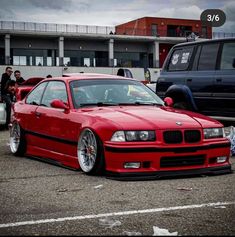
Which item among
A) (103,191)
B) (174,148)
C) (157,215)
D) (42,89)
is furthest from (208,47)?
(157,215)

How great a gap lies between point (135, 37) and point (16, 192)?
198 feet

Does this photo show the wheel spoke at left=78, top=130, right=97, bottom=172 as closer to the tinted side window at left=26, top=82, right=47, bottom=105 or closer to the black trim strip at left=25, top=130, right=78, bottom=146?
the black trim strip at left=25, top=130, right=78, bottom=146

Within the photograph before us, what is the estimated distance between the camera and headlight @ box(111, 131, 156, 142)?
6.59m

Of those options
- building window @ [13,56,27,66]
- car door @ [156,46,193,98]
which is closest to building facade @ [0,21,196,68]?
building window @ [13,56,27,66]

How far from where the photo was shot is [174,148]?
6.66m

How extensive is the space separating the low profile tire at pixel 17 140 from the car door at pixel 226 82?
13.0ft

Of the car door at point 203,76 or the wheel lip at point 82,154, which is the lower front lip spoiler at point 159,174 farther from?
the car door at point 203,76

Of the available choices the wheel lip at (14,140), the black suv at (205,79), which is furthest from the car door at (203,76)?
the wheel lip at (14,140)

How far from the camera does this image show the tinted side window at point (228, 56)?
10763 mm

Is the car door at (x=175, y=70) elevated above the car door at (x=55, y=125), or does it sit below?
above

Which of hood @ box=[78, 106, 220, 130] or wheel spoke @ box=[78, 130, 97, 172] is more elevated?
hood @ box=[78, 106, 220, 130]

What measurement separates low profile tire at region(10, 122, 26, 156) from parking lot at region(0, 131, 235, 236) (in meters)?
1.53

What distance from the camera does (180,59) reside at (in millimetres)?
12000

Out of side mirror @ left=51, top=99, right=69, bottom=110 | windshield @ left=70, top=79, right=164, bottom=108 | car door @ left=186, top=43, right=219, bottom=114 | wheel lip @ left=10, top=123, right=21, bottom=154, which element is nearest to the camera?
side mirror @ left=51, top=99, right=69, bottom=110
